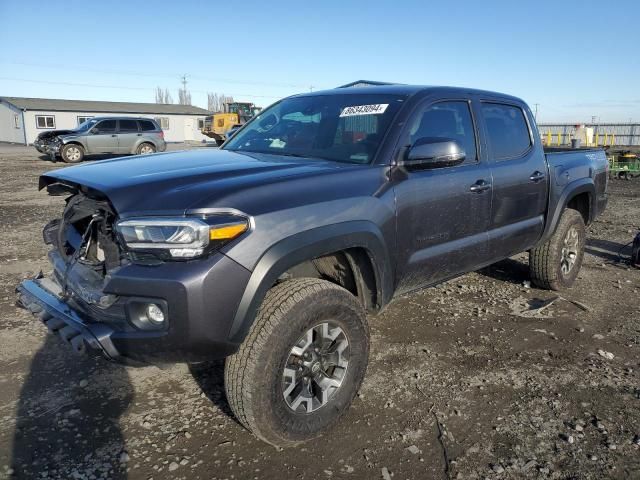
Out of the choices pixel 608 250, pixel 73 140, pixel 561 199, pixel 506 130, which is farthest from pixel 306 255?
pixel 73 140

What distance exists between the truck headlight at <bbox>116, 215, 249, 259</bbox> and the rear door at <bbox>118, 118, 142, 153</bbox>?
66.3ft

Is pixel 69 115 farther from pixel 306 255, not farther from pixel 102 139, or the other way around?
pixel 306 255

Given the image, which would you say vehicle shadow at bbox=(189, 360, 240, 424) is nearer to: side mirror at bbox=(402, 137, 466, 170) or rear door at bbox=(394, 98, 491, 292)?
rear door at bbox=(394, 98, 491, 292)

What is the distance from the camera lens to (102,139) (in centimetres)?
2039

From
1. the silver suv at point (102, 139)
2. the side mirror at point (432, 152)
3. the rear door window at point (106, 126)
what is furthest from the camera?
the rear door window at point (106, 126)

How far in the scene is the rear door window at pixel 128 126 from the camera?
20734mm

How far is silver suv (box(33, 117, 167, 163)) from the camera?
19828 millimetres

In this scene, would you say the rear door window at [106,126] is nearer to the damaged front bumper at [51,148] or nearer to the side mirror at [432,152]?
the damaged front bumper at [51,148]

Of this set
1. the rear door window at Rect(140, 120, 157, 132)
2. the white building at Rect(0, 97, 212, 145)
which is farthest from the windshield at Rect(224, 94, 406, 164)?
the white building at Rect(0, 97, 212, 145)

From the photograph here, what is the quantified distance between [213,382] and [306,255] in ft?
4.42

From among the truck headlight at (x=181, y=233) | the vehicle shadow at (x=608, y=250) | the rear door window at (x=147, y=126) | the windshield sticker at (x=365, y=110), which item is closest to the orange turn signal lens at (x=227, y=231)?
the truck headlight at (x=181, y=233)

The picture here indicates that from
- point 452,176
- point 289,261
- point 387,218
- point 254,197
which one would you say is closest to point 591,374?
point 452,176

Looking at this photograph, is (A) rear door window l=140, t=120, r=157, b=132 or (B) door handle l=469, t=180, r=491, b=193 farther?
(A) rear door window l=140, t=120, r=157, b=132

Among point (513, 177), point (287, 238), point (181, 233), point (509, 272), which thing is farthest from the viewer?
point (509, 272)
